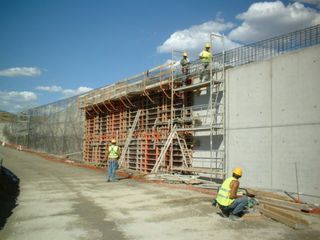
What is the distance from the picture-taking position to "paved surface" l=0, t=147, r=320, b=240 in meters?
6.79

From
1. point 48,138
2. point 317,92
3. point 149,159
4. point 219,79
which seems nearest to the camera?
point 317,92

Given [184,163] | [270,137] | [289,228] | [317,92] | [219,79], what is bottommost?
[289,228]

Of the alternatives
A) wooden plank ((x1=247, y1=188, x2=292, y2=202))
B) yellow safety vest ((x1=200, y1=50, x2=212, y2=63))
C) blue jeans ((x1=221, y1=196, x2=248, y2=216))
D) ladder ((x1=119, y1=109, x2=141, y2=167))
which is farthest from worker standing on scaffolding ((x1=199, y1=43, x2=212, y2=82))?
blue jeans ((x1=221, y1=196, x2=248, y2=216))

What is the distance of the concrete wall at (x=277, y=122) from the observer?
10.1 meters

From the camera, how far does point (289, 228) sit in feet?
23.9

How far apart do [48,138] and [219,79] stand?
1246 inches

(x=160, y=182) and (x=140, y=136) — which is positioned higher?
(x=140, y=136)

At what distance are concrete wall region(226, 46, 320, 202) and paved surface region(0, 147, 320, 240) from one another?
7.69 feet

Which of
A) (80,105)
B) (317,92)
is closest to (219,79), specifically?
(317,92)

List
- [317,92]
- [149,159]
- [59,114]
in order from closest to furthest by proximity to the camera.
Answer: [317,92] → [149,159] → [59,114]

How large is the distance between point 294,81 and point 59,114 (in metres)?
31.6

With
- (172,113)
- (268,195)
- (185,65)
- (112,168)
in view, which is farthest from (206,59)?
(268,195)

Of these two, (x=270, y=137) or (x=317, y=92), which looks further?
(x=270, y=137)

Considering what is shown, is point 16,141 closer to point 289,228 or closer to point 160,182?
point 160,182
